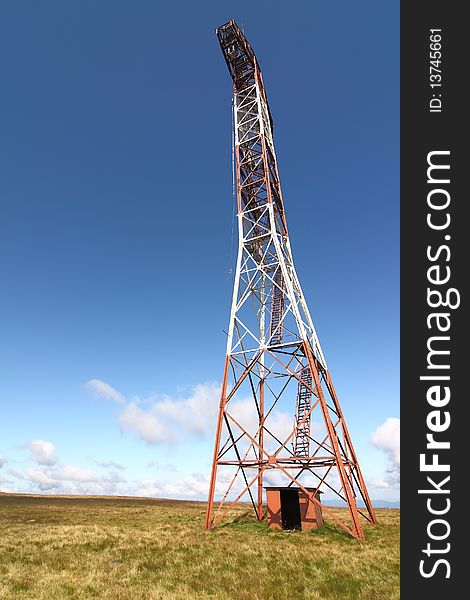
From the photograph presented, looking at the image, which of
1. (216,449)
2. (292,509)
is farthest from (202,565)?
(292,509)

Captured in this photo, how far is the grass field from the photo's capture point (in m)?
9.02

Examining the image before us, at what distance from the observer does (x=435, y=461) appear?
7.85m

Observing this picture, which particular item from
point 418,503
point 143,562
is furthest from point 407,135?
point 143,562

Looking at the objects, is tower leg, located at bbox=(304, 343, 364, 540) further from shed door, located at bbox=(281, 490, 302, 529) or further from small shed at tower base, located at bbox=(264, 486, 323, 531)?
shed door, located at bbox=(281, 490, 302, 529)

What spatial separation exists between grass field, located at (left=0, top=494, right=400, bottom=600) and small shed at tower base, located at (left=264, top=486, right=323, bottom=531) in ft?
2.65

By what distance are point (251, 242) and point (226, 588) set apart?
17302mm

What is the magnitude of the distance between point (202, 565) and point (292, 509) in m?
9.55

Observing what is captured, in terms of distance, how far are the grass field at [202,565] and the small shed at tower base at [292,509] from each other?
0.81m

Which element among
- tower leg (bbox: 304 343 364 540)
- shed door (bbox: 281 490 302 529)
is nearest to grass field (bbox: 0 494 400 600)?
tower leg (bbox: 304 343 364 540)

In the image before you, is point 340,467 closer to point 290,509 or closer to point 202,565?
point 290,509

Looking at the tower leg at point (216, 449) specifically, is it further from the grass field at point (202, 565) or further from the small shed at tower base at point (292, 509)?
the small shed at tower base at point (292, 509)

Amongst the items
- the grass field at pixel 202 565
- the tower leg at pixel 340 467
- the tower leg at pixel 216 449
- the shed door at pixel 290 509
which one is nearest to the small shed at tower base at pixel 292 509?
the shed door at pixel 290 509

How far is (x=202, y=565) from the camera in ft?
37.7

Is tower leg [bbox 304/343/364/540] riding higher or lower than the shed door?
higher
